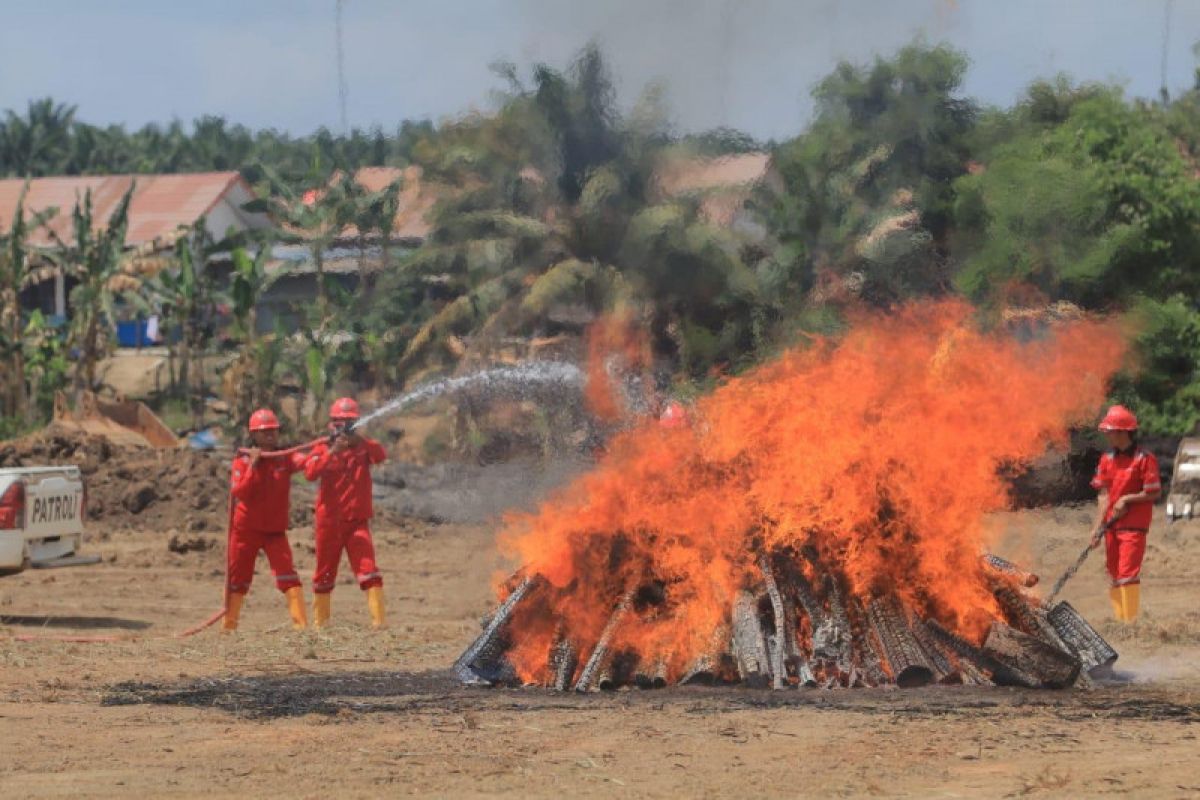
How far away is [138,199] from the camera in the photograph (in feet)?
160

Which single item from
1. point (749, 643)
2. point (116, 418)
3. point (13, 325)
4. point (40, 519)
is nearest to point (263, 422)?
point (40, 519)

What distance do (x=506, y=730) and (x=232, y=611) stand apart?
19.6ft

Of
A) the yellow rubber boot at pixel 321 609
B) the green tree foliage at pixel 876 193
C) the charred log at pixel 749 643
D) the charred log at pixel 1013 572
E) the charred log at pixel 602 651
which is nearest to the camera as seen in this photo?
the charred log at pixel 749 643

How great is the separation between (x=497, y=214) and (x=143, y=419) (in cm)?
936

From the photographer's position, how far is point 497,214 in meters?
25.8

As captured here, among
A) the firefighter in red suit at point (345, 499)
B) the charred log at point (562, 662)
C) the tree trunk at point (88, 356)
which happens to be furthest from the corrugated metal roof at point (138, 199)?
the charred log at point (562, 662)

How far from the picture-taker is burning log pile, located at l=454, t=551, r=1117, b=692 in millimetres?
9531

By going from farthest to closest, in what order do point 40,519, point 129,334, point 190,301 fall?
1. point 129,334
2. point 190,301
3. point 40,519

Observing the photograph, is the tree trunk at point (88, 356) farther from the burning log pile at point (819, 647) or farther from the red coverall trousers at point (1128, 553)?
the burning log pile at point (819, 647)

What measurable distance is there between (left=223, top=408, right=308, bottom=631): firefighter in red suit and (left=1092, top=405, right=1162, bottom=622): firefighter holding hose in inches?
249

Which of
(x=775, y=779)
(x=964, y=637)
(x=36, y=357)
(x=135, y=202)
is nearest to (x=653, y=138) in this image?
(x=964, y=637)

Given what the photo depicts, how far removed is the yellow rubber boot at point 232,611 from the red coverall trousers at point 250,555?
0.05 meters

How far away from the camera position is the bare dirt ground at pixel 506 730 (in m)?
6.84

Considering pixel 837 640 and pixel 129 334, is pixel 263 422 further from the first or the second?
pixel 129 334
